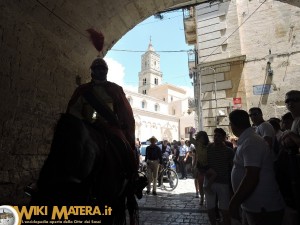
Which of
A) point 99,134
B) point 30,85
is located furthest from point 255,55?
point 99,134

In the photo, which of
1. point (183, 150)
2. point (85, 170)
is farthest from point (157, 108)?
point (85, 170)

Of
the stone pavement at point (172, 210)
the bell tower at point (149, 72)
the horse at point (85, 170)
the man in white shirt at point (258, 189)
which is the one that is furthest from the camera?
the bell tower at point (149, 72)

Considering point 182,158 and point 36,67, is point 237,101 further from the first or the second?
point 36,67

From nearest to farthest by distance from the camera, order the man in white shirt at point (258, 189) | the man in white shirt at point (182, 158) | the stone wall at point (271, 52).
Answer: the man in white shirt at point (258, 189) → the stone wall at point (271, 52) → the man in white shirt at point (182, 158)

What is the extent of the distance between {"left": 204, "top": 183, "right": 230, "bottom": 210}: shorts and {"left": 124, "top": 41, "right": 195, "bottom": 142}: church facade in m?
34.7

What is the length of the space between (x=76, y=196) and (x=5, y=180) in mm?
2773

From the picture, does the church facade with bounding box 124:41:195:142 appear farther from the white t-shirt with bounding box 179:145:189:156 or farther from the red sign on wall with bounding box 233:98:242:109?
the red sign on wall with bounding box 233:98:242:109

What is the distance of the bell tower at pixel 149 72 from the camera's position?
3410 inches

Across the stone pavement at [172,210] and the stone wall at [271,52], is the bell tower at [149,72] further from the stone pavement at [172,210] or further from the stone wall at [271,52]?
the stone pavement at [172,210]

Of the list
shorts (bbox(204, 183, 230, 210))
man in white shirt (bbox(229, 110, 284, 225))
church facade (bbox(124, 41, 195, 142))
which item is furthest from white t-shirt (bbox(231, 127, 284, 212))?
church facade (bbox(124, 41, 195, 142))

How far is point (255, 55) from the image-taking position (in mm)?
11688

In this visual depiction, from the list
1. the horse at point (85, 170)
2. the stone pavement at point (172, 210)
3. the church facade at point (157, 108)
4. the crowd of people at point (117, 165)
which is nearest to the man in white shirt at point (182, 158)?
the stone pavement at point (172, 210)

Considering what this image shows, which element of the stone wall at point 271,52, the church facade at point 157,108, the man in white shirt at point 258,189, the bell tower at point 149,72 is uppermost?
the bell tower at point 149,72

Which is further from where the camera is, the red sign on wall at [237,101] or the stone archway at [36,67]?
the red sign on wall at [237,101]
